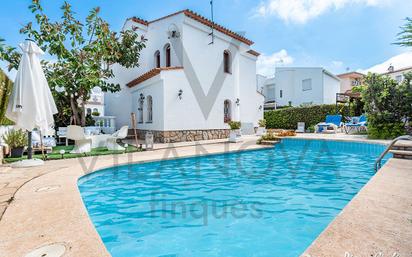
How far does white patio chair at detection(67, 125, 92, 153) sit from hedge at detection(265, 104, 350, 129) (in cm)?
1910

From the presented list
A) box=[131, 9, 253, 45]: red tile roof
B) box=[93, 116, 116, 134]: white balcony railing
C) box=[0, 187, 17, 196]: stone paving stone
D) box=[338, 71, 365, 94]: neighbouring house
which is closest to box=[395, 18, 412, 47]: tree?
box=[0, 187, 17, 196]: stone paving stone

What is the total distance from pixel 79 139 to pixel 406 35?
1001cm

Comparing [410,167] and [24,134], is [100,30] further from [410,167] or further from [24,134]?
[410,167]

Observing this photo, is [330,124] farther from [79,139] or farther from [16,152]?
[16,152]

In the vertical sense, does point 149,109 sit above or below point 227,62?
below

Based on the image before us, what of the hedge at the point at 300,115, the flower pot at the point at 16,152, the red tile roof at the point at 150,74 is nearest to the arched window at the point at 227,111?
the red tile roof at the point at 150,74

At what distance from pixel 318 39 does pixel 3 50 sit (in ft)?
75.3

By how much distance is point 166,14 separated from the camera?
1550 centimetres

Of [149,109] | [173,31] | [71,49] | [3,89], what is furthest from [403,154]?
[71,49]

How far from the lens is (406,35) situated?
5.12 feet

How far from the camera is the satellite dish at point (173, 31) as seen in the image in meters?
15.0

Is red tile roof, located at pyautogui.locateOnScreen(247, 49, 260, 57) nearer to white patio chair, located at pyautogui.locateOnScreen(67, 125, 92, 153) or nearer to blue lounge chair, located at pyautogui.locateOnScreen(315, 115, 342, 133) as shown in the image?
blue lounge chair, located at pyautogui.locateOnScreen(315, 115, 342, 133)

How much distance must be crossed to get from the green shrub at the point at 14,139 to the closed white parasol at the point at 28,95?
263cm

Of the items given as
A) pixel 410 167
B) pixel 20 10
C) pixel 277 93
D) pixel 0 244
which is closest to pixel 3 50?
pixel 20 10
